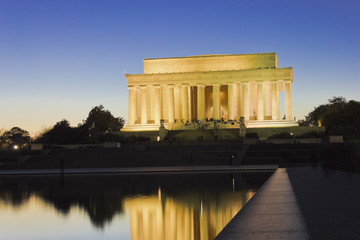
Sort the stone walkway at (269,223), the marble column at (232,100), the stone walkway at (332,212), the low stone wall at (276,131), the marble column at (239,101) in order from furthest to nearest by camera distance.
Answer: the marble column at (232,100)
the marble column at (239,101)
the low stone wall at (276,131)
the stone walkway at (269,223)
the stone walkway at (332,212)

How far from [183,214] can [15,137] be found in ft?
391

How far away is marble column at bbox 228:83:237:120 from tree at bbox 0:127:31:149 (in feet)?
215

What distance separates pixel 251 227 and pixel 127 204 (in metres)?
8.29

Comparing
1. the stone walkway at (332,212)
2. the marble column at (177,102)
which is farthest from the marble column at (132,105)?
the stone walkway at (332,212)

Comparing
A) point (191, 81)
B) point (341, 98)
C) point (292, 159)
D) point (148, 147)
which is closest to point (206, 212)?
point (292, 159)

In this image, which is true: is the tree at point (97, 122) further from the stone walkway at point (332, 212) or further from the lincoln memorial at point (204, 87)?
the stone walkway at point (332, 212)

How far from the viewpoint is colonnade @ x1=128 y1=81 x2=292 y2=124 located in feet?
258

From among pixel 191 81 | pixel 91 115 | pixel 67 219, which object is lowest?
pixel 67 219

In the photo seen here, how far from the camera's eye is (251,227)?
8.99 m

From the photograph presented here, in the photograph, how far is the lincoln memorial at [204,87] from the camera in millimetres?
78250

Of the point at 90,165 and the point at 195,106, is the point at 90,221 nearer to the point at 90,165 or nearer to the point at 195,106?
the point at 90,165

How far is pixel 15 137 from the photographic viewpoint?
123625 millimetres

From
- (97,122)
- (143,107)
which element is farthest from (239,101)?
(97,122)

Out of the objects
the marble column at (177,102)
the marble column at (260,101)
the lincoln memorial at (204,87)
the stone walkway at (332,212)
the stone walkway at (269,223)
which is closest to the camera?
the stone walkway at (332,212)
